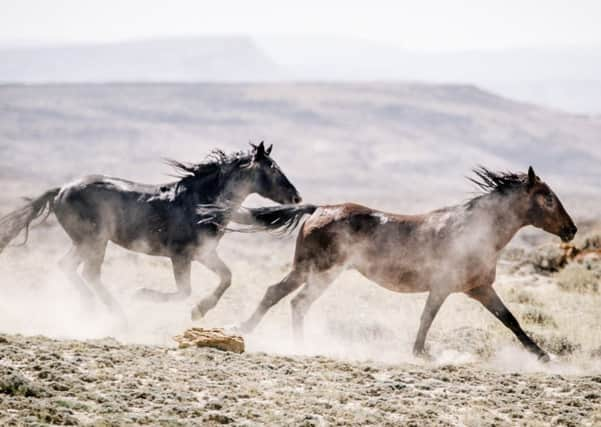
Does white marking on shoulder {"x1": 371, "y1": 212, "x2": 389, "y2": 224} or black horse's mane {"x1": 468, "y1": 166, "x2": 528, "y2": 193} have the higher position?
black horse's mane {"x1": 468, "y1": 166, "x2": 528, "y2": 193}

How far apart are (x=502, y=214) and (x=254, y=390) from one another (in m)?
3.88

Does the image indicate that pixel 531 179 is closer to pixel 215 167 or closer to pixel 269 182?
pixel 269 182

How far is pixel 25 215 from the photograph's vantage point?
12.1m

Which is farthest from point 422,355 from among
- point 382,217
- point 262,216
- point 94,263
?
point 94,263

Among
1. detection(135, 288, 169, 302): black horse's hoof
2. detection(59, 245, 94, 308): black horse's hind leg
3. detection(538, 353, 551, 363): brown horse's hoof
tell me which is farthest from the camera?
detection(59, 245, 94, 308): black horse's hind leg

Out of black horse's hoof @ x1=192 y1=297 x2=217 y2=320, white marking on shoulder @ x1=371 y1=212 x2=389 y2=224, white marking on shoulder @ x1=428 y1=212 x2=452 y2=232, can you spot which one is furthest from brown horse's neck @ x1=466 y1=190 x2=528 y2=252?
black horse's hoof @ x1=192 y1=297 x2=217 y2=320

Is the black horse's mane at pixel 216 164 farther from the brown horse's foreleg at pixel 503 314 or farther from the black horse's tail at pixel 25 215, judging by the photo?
the brown horse's foreleg at pixel 503 314

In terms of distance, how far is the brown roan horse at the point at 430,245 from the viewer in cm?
967

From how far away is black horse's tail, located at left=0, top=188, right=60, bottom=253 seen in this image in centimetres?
1206

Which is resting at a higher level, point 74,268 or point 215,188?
point 215,188

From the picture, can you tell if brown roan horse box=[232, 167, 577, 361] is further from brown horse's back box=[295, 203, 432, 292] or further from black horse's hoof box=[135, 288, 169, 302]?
black horse's hoof box=[135, 288, 169, 302]

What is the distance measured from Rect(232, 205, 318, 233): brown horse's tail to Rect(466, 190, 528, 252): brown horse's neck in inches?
72.1

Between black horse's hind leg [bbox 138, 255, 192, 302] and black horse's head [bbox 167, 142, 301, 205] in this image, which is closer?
black horse's hind leg [bbox 138, 255, 192, 302]

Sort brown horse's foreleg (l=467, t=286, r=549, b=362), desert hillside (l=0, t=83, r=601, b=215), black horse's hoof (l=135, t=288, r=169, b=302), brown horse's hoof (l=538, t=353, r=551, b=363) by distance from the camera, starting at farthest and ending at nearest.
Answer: desert hillside (l=0, t=83, r=601, b=215) < black horse's hoof (l=135, t=288, r=169, b=302) < brown horse's foreleg (l=467, t=286, r=549, b=362) < brown horse's hoof (l=538, t=353, r=551, b=363)
